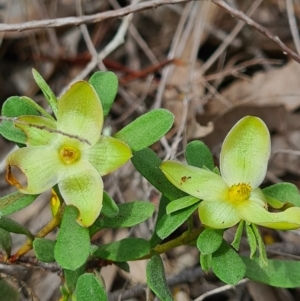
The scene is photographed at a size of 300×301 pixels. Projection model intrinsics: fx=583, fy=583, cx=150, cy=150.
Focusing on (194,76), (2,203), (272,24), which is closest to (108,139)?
(2,203)

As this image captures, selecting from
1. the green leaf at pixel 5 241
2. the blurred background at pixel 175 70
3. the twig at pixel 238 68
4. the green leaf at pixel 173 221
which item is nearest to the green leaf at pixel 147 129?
the green leaf at pixel 173 221

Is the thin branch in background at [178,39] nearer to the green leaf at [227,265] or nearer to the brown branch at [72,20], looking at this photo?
the brown branch at [72,20]

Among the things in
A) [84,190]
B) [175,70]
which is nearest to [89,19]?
[84,190]

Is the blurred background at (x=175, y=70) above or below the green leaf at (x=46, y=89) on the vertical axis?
below

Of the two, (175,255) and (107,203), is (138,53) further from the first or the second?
(107,203)

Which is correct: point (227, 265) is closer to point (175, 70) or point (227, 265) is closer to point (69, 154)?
point (69, 154)

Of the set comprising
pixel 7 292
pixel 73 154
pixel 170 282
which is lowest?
pixel 170 282
